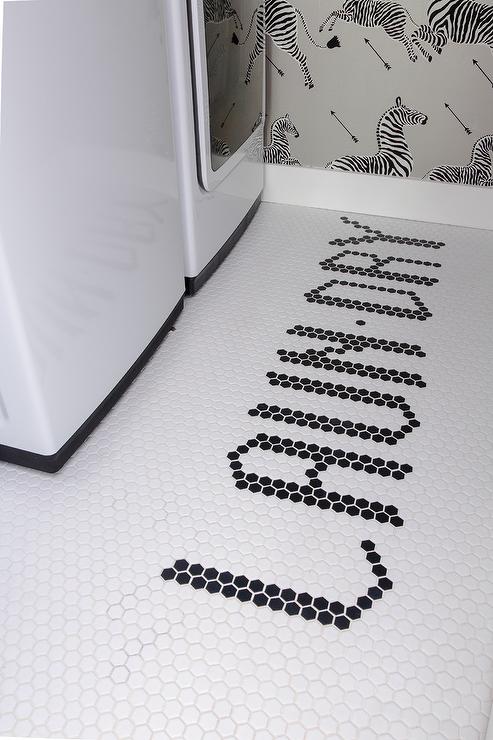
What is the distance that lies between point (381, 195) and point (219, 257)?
65 cm

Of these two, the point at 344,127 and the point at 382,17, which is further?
the point at 344,127

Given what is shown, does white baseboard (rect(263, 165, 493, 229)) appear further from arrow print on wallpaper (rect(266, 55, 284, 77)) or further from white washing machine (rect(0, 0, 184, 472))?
white washing machine (rect(0, 0, 184, 472))

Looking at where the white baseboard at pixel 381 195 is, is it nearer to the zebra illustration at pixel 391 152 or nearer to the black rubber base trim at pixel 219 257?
the zebra illustration at pixel 391 152

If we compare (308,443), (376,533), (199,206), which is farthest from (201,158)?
(376,533)

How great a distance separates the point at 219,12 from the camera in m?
1.59

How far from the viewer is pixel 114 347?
1.39m

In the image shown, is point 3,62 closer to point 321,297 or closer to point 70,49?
point 70,49

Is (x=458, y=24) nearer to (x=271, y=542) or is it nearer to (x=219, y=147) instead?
(x=219, y=147)

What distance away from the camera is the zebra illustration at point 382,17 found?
1918 millimetres

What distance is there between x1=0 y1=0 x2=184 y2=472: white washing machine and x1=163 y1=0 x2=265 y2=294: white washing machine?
0.07 m

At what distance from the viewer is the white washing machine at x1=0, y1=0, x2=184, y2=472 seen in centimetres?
100

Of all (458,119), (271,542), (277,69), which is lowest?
(271,542)

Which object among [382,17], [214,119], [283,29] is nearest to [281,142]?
[283,29]

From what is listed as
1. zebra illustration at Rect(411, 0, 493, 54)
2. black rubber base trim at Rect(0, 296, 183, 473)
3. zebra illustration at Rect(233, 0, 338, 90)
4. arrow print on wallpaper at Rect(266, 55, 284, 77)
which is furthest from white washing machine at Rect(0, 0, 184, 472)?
zebra illustration at Rect(411, 0, 493, 54)
